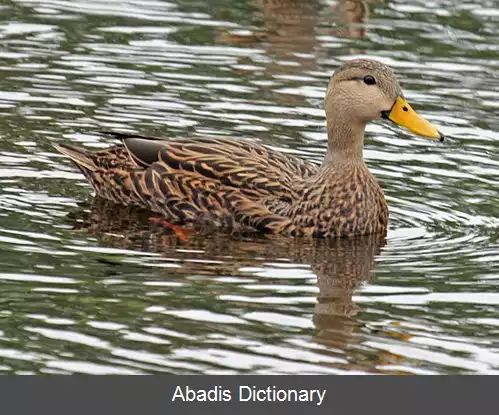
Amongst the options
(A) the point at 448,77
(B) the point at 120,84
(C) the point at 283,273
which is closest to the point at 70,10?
(B) the point at 120,84

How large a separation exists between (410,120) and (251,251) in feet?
5.74

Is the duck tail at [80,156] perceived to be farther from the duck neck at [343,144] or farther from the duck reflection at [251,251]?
the duck neck at [343,144]

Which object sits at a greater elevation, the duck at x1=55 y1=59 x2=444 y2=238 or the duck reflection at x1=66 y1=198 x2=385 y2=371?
the duck at x1=55 y1=59 x2=444 y2=238

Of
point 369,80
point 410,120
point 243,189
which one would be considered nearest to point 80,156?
point 243,189

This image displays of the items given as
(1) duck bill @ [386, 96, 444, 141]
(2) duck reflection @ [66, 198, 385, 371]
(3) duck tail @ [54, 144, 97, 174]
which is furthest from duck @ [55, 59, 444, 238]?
(3) duck tail @ [54, 144, 97, 174]

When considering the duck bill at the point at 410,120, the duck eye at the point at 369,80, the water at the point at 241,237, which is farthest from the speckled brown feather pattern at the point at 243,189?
the duck eye at the point at 369,80

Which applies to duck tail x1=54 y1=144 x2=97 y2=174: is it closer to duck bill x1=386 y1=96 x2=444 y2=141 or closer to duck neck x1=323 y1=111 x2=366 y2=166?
duck neck x1=323 y1=111 x2=366 y2=166

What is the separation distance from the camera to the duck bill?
12.8m

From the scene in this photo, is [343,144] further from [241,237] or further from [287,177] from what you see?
[241,237]

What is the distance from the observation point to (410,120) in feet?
42.1

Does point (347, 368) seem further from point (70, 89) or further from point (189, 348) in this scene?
point (70, 89)

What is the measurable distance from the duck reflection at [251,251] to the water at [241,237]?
0.03 metres

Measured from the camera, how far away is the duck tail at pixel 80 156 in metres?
13.9

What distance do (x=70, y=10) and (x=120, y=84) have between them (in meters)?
3.19
